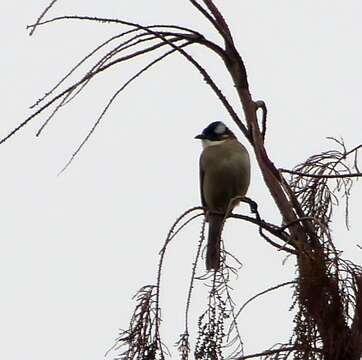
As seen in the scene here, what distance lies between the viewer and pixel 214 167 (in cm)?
619

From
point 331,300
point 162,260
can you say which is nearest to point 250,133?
point 162,260

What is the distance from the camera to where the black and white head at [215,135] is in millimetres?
6480

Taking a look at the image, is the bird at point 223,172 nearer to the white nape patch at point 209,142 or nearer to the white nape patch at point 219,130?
the white nape patch at point 209,142

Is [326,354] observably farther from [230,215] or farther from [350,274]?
[230,215]

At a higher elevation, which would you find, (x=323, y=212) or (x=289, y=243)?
(x=323, y=212)

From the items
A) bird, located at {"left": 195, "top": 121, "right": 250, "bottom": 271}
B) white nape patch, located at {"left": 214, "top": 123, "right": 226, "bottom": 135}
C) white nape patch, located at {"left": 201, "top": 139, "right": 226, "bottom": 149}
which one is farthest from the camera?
white nape patch, located at {"left": 214, "top": 123, "right": 226, "bottom": 135}

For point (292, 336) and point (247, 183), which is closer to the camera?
point (292, 336)

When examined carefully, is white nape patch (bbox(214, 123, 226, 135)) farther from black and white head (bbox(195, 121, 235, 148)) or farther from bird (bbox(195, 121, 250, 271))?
bird (bbox(195, 121, 250, 271))

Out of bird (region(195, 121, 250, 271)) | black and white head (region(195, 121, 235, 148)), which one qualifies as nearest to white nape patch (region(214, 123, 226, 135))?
black and white head (region(195, 121, 235, 148))

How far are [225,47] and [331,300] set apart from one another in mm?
931

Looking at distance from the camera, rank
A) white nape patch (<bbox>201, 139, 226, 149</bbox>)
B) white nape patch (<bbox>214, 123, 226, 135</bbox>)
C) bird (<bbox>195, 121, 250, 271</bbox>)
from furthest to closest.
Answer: white nape patch (<bbox>214, 123, 226, 135</bbox>)
white nape patch (<bbox>201, 139, 226, 149</bbox>)
bird (<bbox>195, 121, 250, 271</bbox>)

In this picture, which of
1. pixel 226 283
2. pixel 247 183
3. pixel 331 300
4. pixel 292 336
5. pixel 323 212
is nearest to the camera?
pixel 331 300

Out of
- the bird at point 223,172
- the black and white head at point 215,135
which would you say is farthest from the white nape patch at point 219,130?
the bird at point 223,172

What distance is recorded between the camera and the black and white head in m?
6.48
